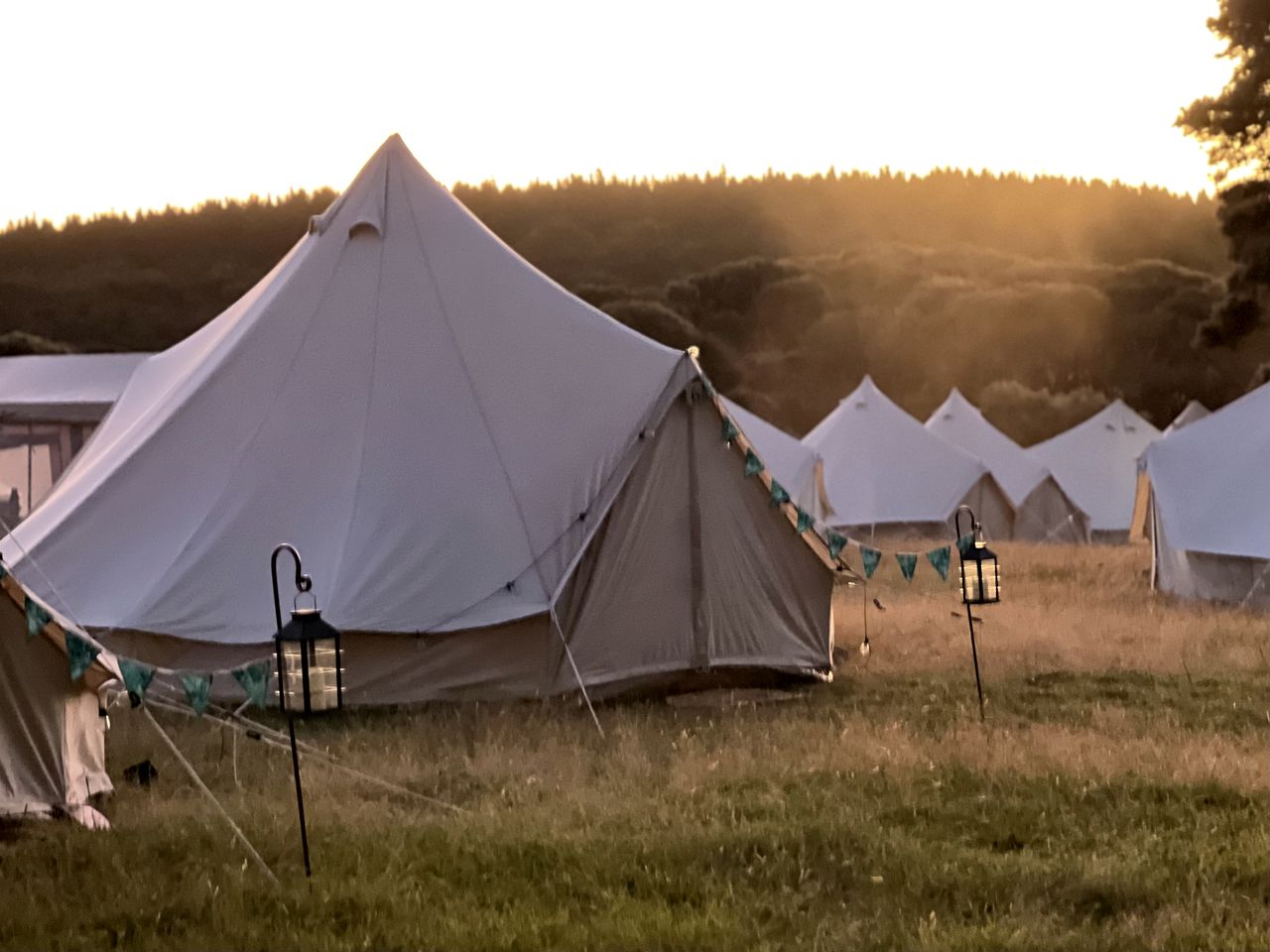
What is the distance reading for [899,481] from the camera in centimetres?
2617

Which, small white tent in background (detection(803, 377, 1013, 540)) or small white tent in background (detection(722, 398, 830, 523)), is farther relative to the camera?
small white tent in background (detection(803, 377, 1013, 540))

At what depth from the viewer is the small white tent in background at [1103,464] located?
29219mm

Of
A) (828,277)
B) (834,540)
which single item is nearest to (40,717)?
(834,540)

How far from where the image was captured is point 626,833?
18.7 ft

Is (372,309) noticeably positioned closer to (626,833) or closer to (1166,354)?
(626,833)

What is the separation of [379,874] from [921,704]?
15.1 ft

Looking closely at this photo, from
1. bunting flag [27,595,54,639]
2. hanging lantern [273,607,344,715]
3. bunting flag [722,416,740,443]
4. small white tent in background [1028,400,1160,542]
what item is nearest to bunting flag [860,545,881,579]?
bunting flag [722,416,740,443]

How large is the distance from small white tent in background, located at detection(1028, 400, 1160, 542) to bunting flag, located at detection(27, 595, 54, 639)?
986 inches

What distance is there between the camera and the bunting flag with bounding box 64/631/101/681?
5.75m

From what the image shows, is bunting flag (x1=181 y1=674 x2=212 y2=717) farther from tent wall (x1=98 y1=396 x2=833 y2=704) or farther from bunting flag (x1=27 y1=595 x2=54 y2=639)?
tent wall (x1=98 y1=396 x2=833 y2=704)

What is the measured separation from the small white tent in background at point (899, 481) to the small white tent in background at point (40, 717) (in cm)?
2008

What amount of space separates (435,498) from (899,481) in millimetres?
17573

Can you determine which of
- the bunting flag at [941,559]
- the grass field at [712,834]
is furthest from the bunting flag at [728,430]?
the grass field at [712,834]

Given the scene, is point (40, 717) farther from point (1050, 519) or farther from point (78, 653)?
point (1050, 519)
